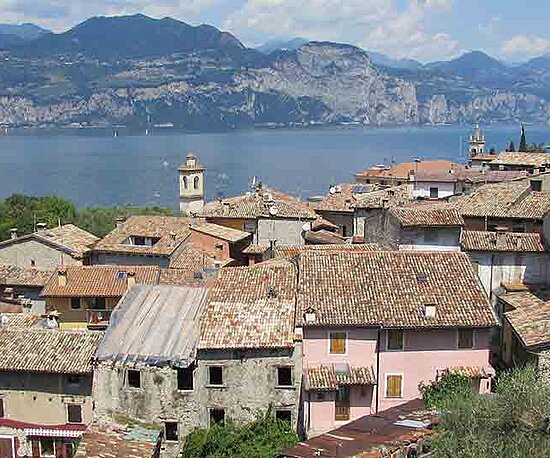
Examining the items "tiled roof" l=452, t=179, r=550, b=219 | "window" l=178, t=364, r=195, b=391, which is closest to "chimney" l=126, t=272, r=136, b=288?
"window" l=178, t=364, r=195, b=391

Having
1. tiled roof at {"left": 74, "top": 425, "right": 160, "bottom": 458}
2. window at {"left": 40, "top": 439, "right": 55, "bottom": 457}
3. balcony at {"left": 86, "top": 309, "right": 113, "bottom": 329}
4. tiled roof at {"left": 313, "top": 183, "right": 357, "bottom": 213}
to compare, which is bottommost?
window at {"left": 40, "top": 439, "right": 55, "bottom": 457}

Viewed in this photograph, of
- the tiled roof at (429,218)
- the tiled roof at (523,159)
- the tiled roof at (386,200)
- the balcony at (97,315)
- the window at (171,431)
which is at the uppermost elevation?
the tiled roof at (523,159)

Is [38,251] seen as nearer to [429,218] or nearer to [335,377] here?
[429,218]

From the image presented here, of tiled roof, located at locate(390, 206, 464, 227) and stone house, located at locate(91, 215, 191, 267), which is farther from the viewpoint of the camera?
stone house, located at locate(91, 215, 191, 267)

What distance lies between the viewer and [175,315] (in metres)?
30.2

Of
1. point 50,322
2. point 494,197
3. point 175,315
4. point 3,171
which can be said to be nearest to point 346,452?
point 175,315

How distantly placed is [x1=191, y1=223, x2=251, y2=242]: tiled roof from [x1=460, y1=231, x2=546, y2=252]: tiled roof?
18.8 metres

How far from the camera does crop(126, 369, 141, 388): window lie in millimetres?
28438

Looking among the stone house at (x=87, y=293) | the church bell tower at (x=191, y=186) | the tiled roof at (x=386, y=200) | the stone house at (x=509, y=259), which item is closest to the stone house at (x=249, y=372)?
the stone house at (x=509, y=259)

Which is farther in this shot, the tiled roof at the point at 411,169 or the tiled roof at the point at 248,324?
the tiled roof at the point at 411,169

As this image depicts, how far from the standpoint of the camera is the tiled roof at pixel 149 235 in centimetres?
4878

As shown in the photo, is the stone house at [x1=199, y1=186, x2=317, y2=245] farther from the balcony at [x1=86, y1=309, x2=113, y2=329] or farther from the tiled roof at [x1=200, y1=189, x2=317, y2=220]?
the balcony at [x1=86, y1=309, x2=113, y2=329]

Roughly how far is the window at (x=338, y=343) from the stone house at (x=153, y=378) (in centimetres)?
470

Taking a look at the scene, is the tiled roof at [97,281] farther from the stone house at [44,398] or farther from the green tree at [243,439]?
the green tree at [243,439]
